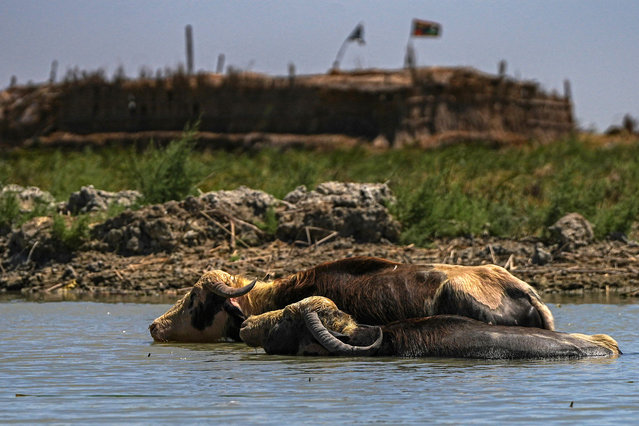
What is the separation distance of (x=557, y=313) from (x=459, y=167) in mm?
13438

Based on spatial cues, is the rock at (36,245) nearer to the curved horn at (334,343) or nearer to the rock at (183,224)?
the rock at (183,224)

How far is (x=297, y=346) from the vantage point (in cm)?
884

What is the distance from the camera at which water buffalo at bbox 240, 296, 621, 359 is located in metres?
8.19

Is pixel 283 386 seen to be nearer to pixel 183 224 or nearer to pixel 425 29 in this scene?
pixel 183 224

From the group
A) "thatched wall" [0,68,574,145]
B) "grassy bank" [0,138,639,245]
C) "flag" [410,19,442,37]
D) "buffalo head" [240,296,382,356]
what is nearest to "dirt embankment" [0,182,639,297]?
"grassy bank" [0,138,639,245]

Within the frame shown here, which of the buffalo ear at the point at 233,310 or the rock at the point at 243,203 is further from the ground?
the rock at the point at 243,203

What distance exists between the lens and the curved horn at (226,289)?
30.3ft

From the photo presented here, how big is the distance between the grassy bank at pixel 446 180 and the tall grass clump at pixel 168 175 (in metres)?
0.02

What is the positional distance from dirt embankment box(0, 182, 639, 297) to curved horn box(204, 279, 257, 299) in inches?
190

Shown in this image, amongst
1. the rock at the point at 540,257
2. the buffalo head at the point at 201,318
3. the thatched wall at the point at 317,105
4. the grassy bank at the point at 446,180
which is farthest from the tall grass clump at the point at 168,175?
the thatched wall at the point at 317,105

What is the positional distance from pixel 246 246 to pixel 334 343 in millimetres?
8038

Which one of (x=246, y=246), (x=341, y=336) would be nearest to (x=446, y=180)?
(x=246, y=246)

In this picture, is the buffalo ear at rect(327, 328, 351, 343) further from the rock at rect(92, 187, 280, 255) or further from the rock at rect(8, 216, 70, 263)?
the rock at rect(8, 216, 70, 263)

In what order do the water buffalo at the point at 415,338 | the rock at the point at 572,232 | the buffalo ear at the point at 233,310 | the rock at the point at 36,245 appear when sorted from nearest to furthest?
1. the water buffalo at the point at 415,338
2. the buffalo ear at the point at 233,310
3. the rock at the point at 572,232
4. the rock at the point at 36,245
